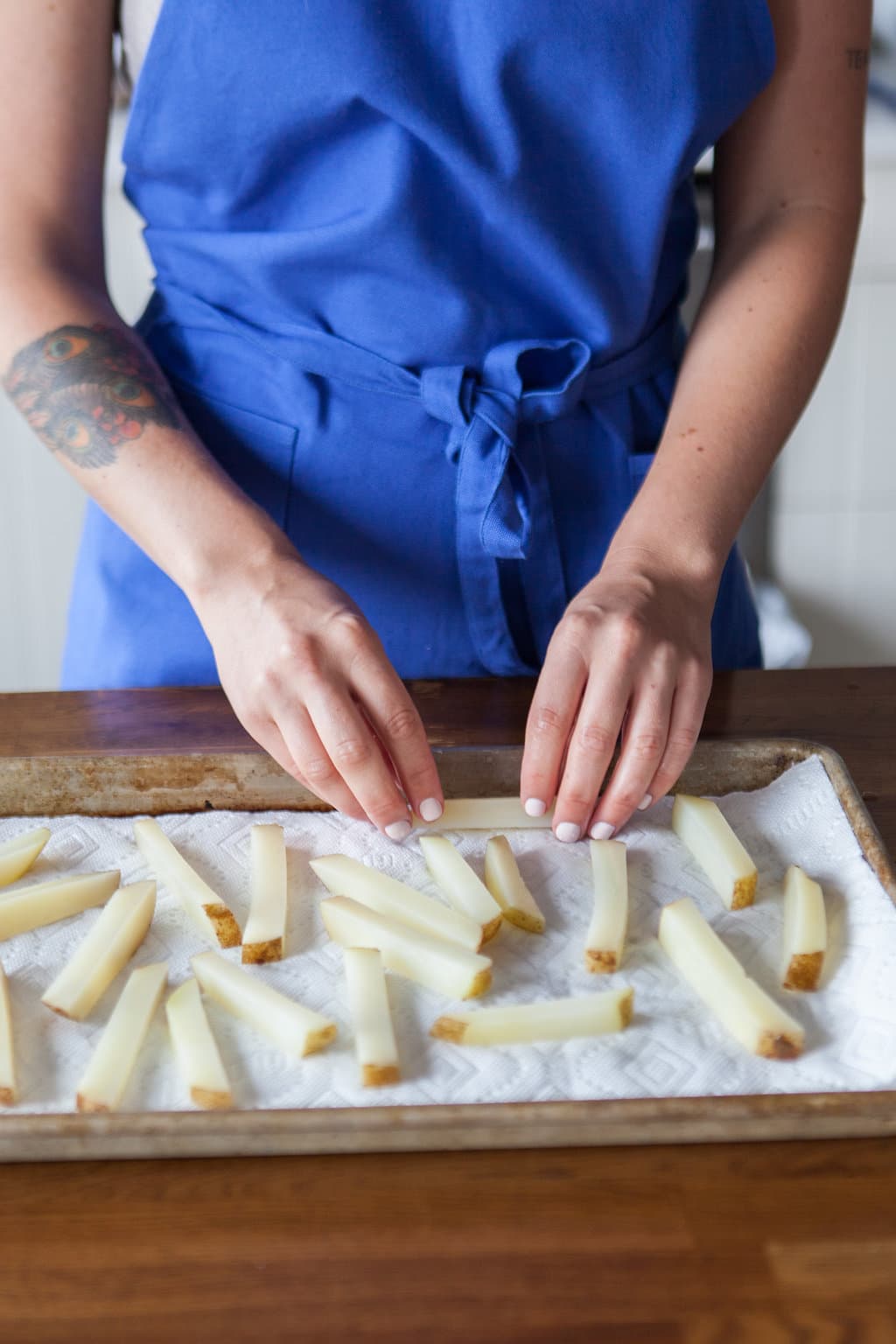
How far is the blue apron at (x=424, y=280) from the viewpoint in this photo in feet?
3.34

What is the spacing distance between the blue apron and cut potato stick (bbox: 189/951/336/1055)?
41 centimetres

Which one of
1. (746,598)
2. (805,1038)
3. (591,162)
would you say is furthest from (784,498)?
(805,1038)

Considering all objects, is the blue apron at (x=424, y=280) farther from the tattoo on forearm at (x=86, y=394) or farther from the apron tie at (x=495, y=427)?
the tattoo on forearm at (x=86, y=394)

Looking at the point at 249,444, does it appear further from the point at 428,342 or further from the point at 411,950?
the point at 411,950

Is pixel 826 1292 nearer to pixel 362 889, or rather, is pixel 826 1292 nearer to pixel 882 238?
pixel 362 889

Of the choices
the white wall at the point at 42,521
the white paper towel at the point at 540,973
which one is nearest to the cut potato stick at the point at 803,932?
the white paper towel at the point at 540,973

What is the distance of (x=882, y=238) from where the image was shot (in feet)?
7.29

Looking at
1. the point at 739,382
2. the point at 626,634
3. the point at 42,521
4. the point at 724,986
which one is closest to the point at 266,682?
the point at 626,634

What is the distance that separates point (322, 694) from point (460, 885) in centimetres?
16

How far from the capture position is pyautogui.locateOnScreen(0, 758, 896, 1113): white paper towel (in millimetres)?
719

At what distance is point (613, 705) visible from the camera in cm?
89

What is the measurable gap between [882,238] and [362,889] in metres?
1.81

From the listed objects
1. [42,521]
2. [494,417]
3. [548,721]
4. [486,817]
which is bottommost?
[42,521]

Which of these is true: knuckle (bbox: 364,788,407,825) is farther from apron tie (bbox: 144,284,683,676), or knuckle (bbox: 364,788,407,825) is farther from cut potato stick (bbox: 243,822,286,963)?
apron tie (bbox: 144,284,683,676)
